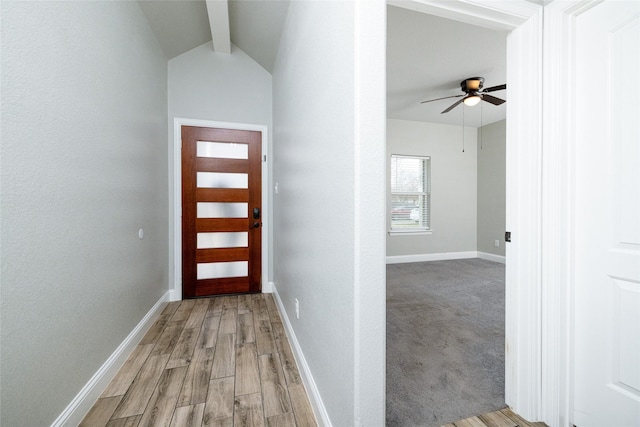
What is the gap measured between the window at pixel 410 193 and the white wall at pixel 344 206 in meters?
3.80

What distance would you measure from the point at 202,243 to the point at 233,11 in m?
2.45

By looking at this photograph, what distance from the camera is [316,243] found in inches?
55.9

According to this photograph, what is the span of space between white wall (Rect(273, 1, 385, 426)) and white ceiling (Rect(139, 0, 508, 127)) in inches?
43.8

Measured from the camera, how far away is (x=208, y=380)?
159 centimetres

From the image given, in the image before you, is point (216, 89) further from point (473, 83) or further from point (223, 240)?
point (473, 83)

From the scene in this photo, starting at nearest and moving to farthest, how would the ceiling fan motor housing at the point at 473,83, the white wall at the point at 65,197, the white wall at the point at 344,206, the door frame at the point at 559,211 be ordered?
1. the white wall at the point at 344,206
2. the white wall at the point at 65,197
3. the door frame at the point at 559,211
4. the ceiling fan motor housing at the point at 473,83

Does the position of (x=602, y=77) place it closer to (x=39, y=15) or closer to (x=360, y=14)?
(x=360, y=14)

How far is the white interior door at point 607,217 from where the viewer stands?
1016 millimetres

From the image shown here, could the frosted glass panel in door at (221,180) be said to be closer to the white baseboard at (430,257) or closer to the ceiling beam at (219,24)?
the ceiling beam at (219,24)

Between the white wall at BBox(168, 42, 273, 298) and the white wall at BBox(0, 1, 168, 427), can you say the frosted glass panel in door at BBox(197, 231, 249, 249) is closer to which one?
the white wall at BBox(168, 42, 273, 298)

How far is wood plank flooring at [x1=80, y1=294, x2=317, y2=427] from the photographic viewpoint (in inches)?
51.8

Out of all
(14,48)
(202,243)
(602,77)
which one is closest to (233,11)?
(14,48)

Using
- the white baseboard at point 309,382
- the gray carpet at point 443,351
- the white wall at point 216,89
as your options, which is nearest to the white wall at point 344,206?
the white baseboard at point 309,382

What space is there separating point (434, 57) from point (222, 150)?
8.79 feet
